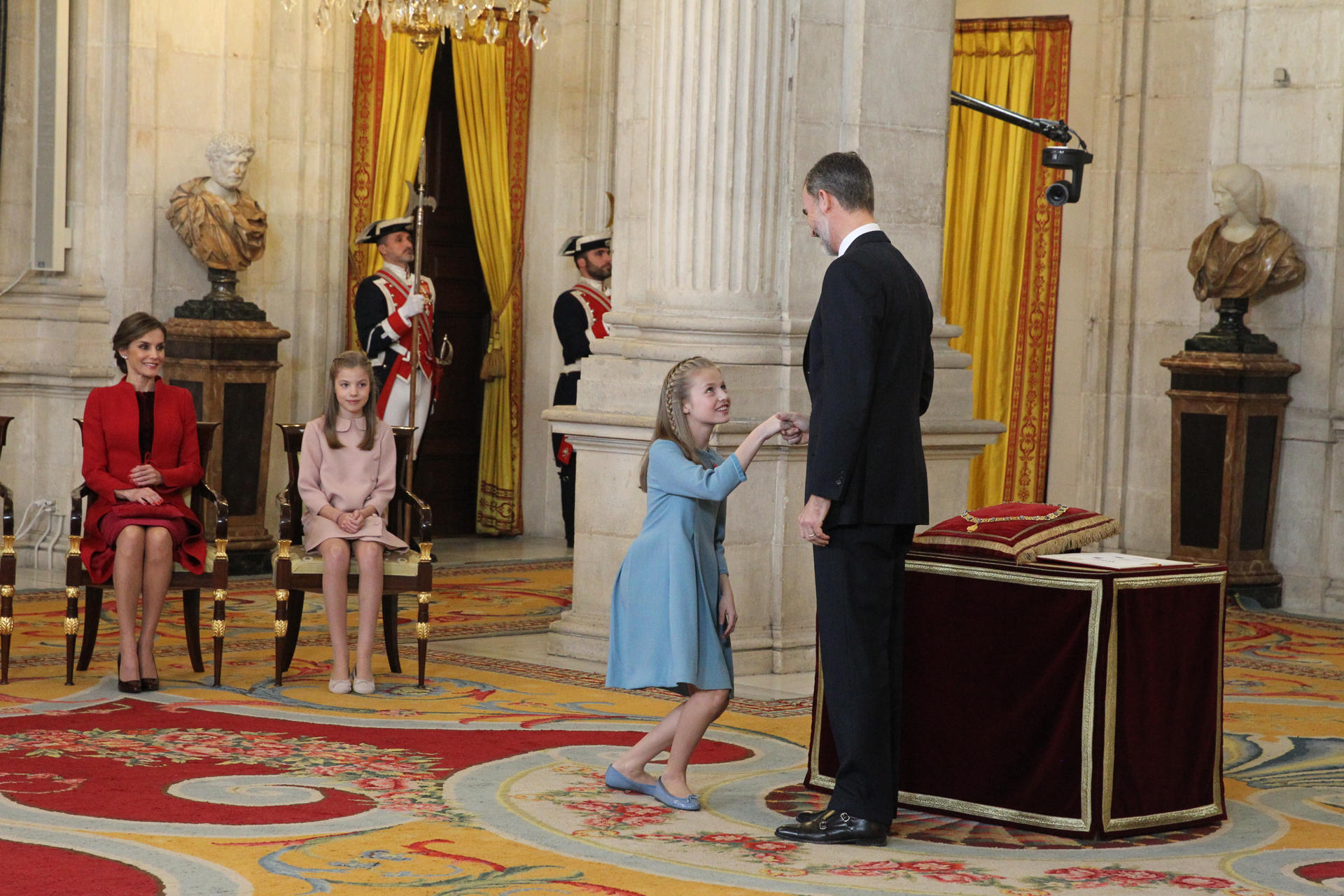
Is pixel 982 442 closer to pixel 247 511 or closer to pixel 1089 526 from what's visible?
pixel 1089 526

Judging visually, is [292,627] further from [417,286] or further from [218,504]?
[417,286]

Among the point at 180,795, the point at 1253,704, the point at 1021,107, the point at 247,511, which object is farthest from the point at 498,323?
the point at 180,795

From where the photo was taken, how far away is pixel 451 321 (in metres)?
10.9

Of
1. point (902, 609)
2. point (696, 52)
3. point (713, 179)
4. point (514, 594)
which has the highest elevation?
point (696, 52)

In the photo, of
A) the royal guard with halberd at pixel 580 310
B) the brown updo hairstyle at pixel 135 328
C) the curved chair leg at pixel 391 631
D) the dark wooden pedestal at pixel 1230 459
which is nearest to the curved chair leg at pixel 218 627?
the curved chair leg at pixel 391 631

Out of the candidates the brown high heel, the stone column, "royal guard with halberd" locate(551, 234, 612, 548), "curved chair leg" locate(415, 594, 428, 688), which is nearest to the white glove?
"royal guard with halberd" locate(551, 234, 612, 548)

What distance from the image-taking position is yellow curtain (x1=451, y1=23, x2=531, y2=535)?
34.9 ft

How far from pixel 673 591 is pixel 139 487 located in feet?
7.74

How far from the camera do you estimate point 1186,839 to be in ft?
14.6

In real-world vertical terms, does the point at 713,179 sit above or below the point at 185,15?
below

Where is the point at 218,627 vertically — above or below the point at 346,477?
below

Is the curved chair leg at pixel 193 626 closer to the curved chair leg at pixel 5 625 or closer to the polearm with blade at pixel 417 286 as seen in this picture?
the curved chair leg at pixel 5 625

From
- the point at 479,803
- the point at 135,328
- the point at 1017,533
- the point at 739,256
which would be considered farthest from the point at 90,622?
the point at 1017,533

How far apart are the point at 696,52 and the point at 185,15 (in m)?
3.47
